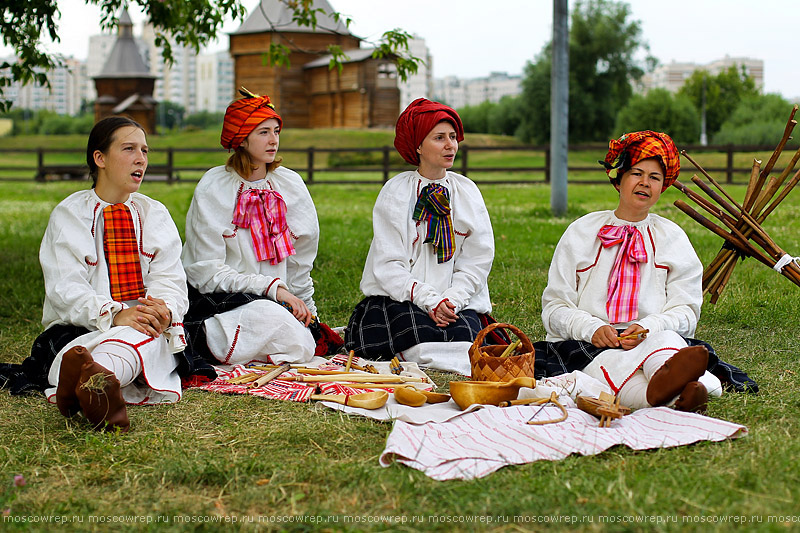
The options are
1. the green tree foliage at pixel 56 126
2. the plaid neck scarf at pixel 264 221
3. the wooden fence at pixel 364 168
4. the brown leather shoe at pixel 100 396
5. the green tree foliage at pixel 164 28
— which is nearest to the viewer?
the brown leather shoe at pixel 100 396

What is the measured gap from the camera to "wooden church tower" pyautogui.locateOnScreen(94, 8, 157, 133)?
148ft

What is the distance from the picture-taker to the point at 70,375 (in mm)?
3436

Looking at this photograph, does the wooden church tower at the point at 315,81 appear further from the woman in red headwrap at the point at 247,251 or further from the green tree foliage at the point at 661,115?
the woman in red headwrap at the point at 247,251

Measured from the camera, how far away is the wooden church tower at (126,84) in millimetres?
45000

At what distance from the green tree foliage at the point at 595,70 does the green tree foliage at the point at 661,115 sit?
6.93 feet

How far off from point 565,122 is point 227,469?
30.6 ft

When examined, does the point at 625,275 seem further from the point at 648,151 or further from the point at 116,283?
the point at 116,283

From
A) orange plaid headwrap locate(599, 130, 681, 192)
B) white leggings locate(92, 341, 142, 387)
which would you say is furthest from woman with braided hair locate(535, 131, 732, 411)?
white leggings locate(92, 341, 142, 387)

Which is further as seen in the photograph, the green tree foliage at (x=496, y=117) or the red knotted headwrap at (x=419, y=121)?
the green tree foliage at (x=496, y=117)

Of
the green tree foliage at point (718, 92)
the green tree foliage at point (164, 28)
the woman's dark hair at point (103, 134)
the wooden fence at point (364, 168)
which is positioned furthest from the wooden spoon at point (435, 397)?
the green tree foliage at point (718, 92)

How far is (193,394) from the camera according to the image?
4.13 meters

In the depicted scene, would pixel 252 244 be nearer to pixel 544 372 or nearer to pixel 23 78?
pixel 544 372

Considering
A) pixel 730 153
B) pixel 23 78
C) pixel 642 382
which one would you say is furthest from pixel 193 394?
pixel 730 153

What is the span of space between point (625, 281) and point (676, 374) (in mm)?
791
